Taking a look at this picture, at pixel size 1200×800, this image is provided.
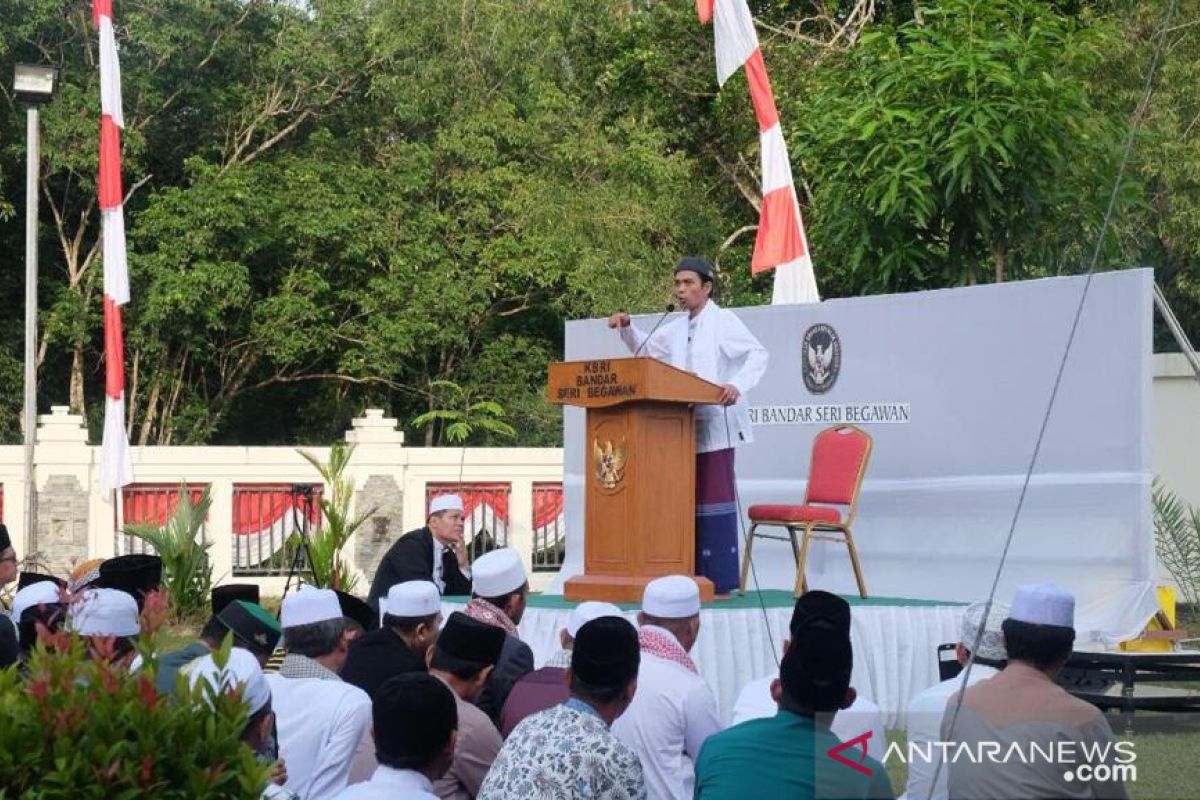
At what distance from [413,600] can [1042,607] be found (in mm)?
2389

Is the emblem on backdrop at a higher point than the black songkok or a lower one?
higher

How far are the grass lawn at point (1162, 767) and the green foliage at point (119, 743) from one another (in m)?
2.39

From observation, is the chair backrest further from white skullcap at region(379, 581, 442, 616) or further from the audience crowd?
white skullcap at region(379, 581, 442, 616)

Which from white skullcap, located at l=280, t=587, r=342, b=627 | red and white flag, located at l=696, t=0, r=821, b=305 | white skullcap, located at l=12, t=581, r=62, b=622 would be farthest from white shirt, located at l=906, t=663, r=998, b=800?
red and white flag, located at l=696, t=0, r=821, b=305

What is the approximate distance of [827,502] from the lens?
32.0 feet

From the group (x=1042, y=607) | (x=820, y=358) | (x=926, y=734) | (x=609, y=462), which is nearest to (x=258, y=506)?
(x=820, y=358)

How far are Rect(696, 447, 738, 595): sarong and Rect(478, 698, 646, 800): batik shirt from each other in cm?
479

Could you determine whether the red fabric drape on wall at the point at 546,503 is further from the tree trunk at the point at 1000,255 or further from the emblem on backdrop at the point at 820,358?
the emblem on backdrop at the point at 820,358

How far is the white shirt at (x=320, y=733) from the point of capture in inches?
189

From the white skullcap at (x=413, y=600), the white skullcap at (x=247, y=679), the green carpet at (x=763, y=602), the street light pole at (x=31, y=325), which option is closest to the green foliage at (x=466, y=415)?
the street light pole at (x=31, y=325)

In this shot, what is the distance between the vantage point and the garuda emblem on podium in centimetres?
846

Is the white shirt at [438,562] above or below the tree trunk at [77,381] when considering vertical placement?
below

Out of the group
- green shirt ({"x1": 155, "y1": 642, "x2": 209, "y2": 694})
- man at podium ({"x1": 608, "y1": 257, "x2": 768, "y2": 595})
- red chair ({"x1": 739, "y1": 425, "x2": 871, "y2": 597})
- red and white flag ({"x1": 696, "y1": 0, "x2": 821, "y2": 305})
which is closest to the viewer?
green shirt ({"x1": 155, "y1": 642, "x2": 209, "y2": 694})

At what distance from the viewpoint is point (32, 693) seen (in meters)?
3.60
